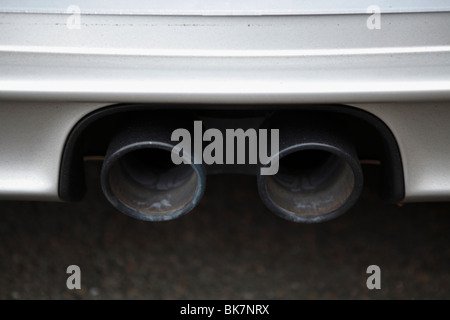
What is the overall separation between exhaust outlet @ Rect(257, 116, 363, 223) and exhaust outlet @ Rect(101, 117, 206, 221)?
0.17 meters

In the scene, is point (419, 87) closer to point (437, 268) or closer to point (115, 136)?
point (115, 136)

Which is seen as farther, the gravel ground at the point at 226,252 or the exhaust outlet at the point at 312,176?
the gravel ground at the point at 226,252

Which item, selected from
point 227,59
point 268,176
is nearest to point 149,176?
point 268,176

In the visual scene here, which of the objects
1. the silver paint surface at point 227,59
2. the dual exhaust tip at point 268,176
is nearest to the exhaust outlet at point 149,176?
the dual exhaust tip at point 268,176

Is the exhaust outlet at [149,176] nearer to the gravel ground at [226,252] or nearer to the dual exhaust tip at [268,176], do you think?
the dual exhaust tip at [268,176]

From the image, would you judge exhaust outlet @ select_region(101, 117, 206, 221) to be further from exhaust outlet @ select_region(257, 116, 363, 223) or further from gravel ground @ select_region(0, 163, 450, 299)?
gravel ground @ select_region(0, 163, 450, 299)

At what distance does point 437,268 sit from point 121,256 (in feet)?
2.91

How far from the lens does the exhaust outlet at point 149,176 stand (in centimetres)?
107

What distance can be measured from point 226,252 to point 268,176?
1.51 feet

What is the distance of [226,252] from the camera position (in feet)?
5.05

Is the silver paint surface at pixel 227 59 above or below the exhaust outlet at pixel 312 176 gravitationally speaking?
above

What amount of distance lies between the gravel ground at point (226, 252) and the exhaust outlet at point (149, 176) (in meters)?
0.30

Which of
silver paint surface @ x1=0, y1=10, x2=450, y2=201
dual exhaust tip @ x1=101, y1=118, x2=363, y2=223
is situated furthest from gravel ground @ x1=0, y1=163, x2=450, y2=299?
silver paint surface @ x1=0, y1=10, x2=450, y2=201

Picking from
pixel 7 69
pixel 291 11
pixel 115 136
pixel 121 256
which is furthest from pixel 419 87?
pixel 121 256
